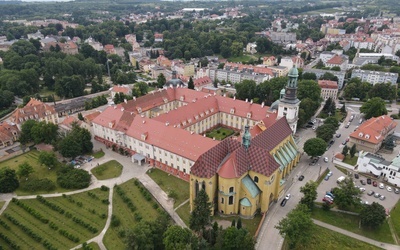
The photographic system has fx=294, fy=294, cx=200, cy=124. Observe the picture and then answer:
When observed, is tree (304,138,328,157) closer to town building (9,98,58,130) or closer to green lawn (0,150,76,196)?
green lawn (0,150,76,196)

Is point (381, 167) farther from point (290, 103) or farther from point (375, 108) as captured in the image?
point (375, 108)

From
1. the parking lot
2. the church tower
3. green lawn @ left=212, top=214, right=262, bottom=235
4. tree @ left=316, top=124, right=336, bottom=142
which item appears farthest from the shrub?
tree @ left=316, top=124, right=336, bottom=142

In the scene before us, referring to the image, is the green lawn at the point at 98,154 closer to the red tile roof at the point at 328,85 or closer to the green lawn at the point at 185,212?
the green lawn at the point at 185,212

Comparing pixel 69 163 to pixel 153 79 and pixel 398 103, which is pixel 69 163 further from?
pixel 398 103

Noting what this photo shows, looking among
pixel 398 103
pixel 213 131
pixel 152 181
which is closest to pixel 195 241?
pixel 152 181

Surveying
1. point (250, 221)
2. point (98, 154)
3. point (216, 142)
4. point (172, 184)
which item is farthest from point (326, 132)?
point (98, 154)
